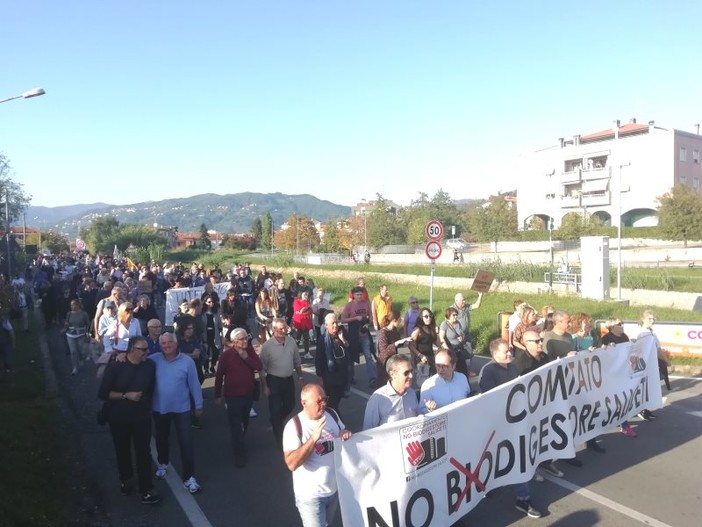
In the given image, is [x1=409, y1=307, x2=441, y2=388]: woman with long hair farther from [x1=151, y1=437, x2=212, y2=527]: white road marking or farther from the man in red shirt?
[x1=151, y1=437, x2=212, y2=527]: white road marking

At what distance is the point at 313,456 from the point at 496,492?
275cm

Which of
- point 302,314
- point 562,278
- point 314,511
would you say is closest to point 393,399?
point 314,511

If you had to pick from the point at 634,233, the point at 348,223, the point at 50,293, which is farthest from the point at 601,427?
the point at 348,223

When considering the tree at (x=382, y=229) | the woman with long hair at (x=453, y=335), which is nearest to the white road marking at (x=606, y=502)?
the woman with long hair at (x=453, y=335)

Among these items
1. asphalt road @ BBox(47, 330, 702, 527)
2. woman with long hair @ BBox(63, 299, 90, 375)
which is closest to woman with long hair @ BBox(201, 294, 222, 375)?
woman with long hair @ BBox(63, 299, 90, 375)

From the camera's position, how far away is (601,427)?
726 centimetres

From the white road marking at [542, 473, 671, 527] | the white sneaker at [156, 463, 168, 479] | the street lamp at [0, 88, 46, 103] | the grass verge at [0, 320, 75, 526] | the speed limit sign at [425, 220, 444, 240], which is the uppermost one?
the street lamp at [0, 88, 46, 103]

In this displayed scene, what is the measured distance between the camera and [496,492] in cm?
605

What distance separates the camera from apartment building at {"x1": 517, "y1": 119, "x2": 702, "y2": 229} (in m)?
69.2

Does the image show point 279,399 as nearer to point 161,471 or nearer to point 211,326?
point 161,471

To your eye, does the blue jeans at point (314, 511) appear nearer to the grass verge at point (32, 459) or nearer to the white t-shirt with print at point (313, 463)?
the white t-shirt with print at point (313, 463)

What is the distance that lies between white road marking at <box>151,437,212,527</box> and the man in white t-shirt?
181cm

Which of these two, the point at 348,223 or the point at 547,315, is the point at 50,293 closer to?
the point at 547,315

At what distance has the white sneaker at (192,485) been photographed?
20.1 ft
